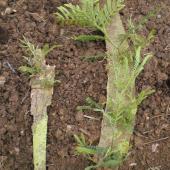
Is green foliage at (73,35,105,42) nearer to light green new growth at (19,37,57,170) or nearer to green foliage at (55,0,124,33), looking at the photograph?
green foliage at (55,0,124,33)

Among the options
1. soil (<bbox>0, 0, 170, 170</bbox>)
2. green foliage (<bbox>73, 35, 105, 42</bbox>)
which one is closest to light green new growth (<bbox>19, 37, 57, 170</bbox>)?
soil (<bbox>0, 0, 170, 170</bbox>)

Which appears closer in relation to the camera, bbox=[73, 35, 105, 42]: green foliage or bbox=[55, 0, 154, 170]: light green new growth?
bbox=[55, 0, 154, 170]: light green new growth

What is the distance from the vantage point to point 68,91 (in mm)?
2297

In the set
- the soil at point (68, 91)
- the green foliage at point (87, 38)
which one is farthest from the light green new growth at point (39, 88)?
the green foliage at point (87, 38)

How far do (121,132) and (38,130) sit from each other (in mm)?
392

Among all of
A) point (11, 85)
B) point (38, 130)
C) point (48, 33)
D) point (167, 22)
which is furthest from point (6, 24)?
point (167, 22)

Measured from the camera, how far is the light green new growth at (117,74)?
2056mm

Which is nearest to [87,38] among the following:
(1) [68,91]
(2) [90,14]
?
(2) [90,14]

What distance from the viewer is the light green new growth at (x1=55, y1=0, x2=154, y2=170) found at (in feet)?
6.75

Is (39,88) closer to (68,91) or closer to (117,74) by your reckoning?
(68,91)

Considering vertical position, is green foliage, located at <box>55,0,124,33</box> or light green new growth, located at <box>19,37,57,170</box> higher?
green foliage, located at <box>55,0,124,33</box>

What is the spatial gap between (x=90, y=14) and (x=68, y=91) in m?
0.41

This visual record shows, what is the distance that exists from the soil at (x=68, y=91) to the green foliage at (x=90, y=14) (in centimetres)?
9

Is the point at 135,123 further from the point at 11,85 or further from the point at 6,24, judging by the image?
the point at 6,24
